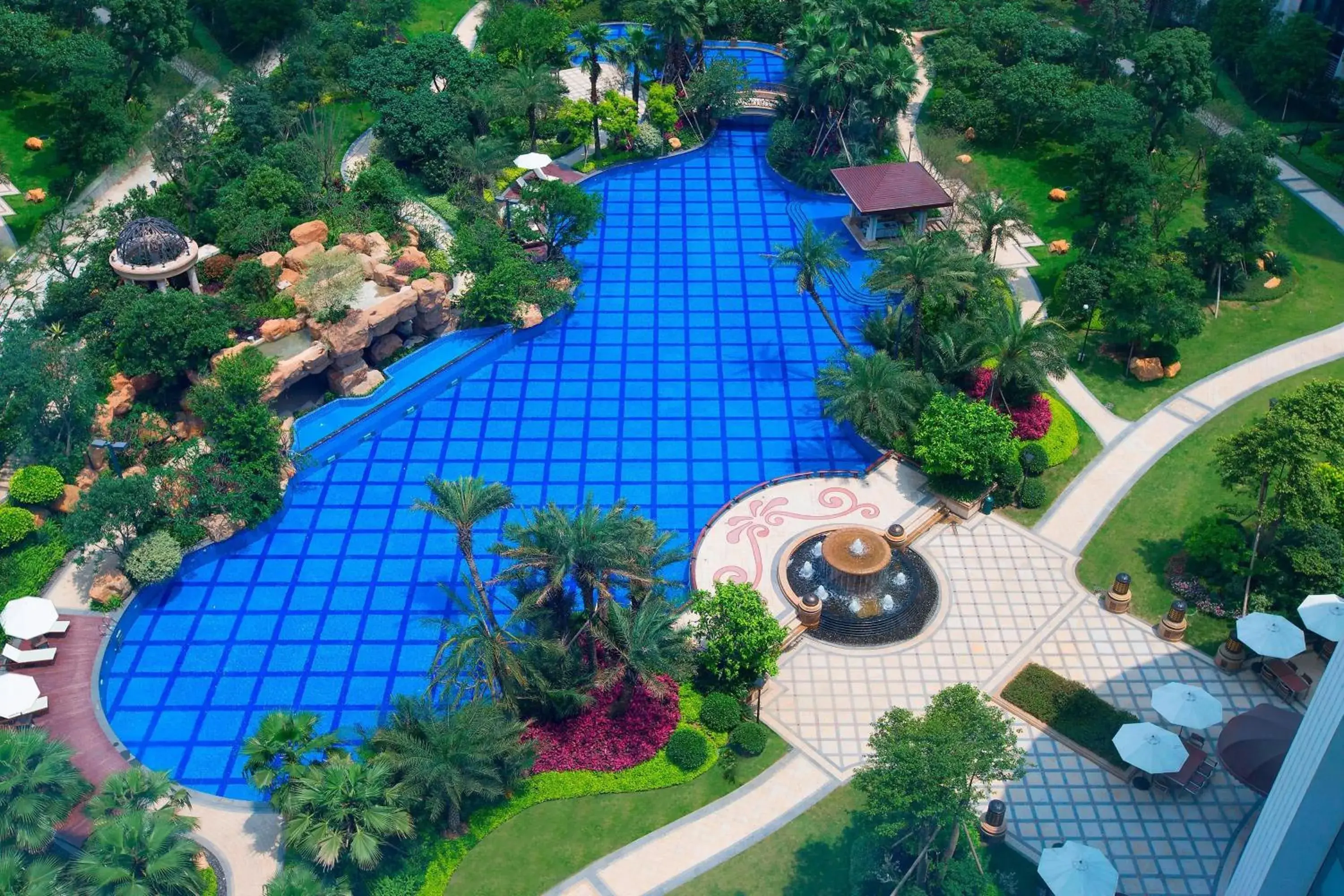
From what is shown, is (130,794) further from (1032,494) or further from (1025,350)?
(1025,350)

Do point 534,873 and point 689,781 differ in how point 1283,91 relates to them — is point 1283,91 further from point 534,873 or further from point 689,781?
point 534,873

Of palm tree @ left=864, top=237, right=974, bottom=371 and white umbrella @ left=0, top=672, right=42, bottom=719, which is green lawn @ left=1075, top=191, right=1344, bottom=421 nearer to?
palm tree @ left=864, top=237, right=974, bottom=371

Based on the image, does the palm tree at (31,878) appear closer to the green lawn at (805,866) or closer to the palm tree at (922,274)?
the green lawn at (805,866)

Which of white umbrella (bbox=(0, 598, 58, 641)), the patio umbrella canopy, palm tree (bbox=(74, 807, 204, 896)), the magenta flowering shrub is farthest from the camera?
the magenta flowering shrub

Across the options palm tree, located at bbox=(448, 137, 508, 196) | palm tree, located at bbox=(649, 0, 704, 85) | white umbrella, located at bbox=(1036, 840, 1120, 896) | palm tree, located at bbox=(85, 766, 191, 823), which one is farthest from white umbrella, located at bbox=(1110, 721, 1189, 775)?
palm tree, located at bbox=(649, 0, 704, 85)

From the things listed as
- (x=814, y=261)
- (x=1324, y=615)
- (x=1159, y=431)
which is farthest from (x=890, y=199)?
(x=1324, y=615)

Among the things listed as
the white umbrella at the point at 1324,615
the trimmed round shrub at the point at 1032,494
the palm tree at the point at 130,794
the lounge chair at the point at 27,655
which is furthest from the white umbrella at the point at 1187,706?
the lounge chair at the point at 27,655

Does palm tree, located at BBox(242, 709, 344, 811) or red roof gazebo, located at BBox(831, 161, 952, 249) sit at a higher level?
red roof gazebo, located at BBox(831, 161, 952, 249)

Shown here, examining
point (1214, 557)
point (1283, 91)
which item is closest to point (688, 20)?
point (1283, 91)
